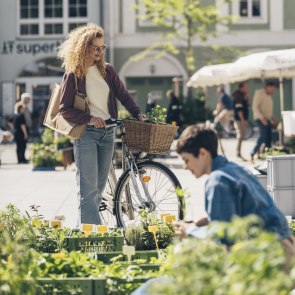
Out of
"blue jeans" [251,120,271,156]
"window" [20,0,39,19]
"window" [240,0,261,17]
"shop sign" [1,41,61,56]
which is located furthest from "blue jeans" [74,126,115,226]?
"window" [240,0,261,17]

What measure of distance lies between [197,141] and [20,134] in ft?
59.0

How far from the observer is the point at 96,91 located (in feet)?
26.5

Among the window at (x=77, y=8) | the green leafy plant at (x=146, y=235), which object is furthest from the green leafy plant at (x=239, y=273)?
the window at (x=77, y=8)

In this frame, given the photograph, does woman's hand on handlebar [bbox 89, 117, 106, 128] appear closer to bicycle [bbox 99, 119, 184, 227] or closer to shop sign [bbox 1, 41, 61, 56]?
bicycle [bbox 99, 119, 184, 227]

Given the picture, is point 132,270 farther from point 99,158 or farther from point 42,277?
point 99,158

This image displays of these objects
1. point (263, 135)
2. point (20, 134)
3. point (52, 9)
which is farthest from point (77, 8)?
point (263, 135)

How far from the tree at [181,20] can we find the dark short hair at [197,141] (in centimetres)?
3087

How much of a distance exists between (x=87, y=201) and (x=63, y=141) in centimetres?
1227

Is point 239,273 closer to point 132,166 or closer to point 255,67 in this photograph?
point 132,166

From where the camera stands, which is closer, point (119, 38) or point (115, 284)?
point (115, 284)

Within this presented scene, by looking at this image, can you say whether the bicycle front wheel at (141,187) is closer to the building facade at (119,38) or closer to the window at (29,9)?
the building facade at (119,38)

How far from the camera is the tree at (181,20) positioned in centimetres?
3566

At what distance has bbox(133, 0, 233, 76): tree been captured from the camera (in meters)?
35.7

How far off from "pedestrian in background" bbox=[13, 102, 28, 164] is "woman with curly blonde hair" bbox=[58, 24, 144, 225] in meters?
14.2
